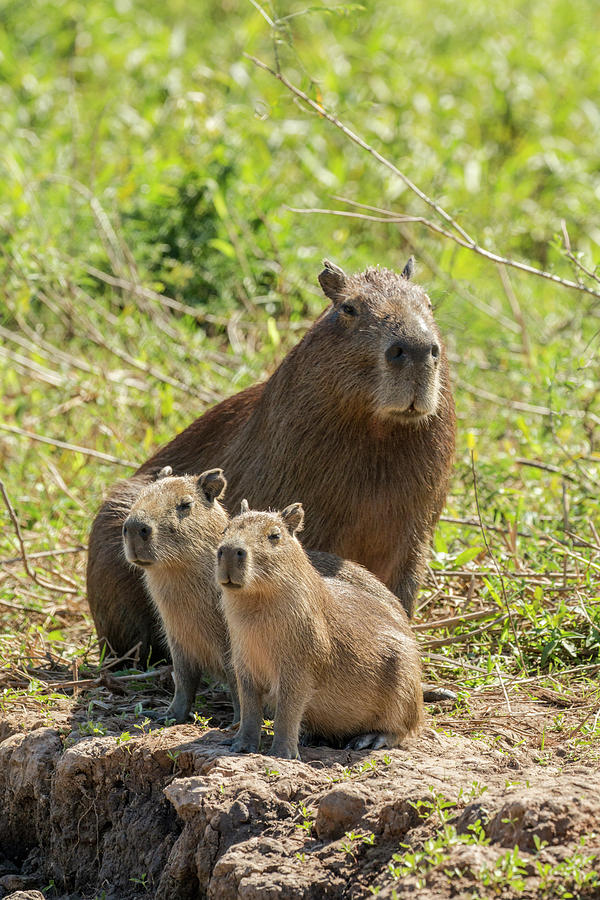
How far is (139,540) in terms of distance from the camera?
3938mm

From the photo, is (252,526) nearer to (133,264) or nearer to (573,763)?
(573,763)

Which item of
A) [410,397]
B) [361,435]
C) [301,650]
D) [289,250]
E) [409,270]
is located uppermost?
[289,250]

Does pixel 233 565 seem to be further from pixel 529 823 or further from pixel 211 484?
pixel 529 823

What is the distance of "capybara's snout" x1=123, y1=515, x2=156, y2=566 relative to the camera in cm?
394

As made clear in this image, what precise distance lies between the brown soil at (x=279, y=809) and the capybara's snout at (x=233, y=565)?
53 centimetres

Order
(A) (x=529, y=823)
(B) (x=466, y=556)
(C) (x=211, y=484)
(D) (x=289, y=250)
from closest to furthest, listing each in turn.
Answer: (A) (x=529, y=823) → (C) (x=211, y=484) → (B) (x=466, y=556) → (D) (x=289, y=250)

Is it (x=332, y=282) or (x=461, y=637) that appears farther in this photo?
(x=461, y=637)

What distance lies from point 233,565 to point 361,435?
111 cm

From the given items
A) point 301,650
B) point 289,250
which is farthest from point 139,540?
point 289,250

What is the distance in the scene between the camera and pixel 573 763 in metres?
3.82

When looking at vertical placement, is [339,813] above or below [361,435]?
below

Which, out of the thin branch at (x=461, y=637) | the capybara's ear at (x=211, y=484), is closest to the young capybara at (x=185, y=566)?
the capybara's ear at (x=211, y=484)

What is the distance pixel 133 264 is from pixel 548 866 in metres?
5.28

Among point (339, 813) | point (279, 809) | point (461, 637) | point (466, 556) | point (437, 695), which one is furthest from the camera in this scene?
point (466, 556)
